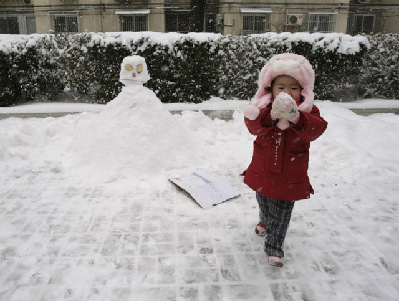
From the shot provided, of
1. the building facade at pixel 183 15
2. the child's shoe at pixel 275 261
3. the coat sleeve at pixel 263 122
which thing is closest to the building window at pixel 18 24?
the building facade at pixel 183 15

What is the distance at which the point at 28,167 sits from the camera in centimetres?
445

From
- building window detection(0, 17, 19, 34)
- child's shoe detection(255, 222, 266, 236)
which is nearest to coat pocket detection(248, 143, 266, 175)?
child's shoe detection(255, 222, 266, 236)

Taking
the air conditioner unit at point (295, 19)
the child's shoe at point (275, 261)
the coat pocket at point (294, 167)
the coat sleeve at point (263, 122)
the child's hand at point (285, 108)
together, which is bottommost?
the child's shoe at point (275, 261)

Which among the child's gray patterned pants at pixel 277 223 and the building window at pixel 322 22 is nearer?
the child's gray patterned pants at pixel 277 223

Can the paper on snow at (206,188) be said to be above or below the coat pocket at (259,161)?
below

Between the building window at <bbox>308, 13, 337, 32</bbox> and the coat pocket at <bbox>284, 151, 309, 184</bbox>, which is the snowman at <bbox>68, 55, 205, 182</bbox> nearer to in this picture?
the coat pocket at <bbox>284, 151, 309, 184</bbox>

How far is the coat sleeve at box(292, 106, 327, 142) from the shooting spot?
2211mm

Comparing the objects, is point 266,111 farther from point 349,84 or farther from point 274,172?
point 349,84

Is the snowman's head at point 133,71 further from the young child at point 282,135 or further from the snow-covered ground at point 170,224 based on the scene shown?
the young child at point 282,135

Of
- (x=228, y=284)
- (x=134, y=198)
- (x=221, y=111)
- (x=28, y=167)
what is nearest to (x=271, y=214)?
(x=228, y=284)

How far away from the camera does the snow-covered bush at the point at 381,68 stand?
7840mm

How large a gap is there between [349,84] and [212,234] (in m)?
6.74

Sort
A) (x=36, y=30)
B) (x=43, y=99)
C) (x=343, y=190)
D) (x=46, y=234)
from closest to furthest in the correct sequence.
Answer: (x=46, y=234) < (x=343, y=190) < (x=43, y=99) < (x=36, y=30)

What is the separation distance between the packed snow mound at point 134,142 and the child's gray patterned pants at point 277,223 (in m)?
1.99
